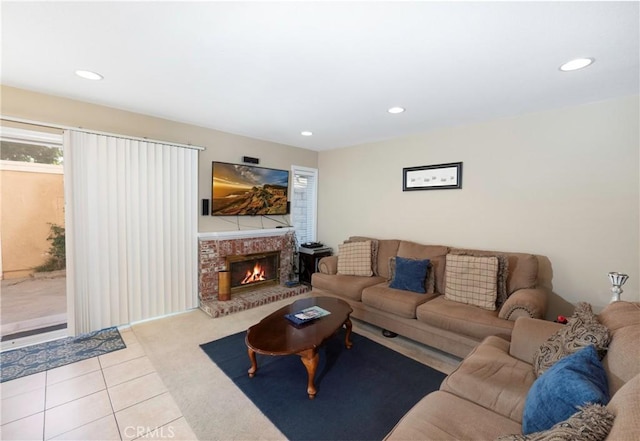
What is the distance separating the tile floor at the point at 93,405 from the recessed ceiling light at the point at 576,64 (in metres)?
3.59

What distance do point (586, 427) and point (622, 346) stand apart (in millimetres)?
784

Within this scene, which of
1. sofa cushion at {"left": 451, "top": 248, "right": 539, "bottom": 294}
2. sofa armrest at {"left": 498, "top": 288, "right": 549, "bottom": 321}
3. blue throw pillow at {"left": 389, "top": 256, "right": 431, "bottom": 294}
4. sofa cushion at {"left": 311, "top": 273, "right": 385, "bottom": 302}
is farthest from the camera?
sofa cushion at {"left": 311, "top": 273, "right": 385, "bottom": 302}

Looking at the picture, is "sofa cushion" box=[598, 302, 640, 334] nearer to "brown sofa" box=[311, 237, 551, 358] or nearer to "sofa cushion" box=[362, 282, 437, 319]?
"brown sofa" box=[311, 237, 551, 358]

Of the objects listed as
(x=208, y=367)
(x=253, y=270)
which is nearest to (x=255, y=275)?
(x=253, y=270)

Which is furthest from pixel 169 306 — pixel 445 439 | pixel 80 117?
pixel 445 439

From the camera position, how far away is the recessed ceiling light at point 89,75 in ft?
7.36

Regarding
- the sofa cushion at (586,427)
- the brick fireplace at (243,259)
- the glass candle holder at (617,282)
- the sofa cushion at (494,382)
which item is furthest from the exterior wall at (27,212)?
the glass candle holder at (617,282)

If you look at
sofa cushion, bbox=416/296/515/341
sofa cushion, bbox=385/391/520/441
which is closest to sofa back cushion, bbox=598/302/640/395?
sofa cushion, bbox=385/391/520/441

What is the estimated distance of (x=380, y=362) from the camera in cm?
258

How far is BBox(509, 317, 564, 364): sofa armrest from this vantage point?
5.93 feet

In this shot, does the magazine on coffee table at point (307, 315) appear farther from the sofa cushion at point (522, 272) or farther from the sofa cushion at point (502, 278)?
the sofa cushion at point (522, 272)

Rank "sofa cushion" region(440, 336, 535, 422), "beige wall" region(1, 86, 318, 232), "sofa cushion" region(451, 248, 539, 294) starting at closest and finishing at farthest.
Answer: "sofa cushion" region(440, 336, 535, 422)
"beige wall" region(1, 86, 318, 232)
"sofa cushion" region(451, 248, 539, 294)

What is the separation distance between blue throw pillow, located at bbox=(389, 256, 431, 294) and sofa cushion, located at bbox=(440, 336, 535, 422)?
1.31 metres

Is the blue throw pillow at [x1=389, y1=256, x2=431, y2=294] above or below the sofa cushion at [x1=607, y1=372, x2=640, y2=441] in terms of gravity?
below
